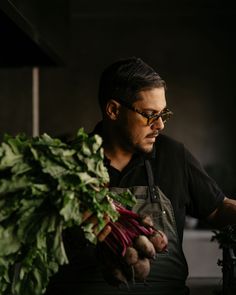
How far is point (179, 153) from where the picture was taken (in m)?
2.22

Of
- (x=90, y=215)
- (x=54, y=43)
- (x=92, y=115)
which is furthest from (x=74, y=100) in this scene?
(x=90, y=215)

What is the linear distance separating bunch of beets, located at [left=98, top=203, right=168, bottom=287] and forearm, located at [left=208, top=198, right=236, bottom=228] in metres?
0.53

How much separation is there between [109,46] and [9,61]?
171cm

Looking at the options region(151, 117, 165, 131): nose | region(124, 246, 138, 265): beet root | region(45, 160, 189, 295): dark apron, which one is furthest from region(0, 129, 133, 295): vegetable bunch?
region(151, 117, 165, 131): nose

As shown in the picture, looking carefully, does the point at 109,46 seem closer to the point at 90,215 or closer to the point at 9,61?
the point at 9,61

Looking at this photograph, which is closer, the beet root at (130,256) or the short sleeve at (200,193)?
the beet root at (130,256)

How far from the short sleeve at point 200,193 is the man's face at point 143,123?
0.68 feet

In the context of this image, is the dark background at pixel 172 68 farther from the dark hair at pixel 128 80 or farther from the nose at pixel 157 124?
the nose at pixel 157 124

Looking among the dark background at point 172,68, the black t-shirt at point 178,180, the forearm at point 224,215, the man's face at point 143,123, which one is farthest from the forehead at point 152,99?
the dark background at point 172,68

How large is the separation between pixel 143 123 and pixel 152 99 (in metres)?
0.09

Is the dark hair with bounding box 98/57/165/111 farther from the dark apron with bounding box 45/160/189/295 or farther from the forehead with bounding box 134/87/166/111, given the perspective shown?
the dark apron with bounding box 45/160/189/295

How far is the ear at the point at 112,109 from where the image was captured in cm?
218

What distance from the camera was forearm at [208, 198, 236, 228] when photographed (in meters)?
2.13

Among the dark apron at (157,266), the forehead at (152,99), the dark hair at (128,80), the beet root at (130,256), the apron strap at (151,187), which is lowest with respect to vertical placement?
the dark apron at (157,266)
